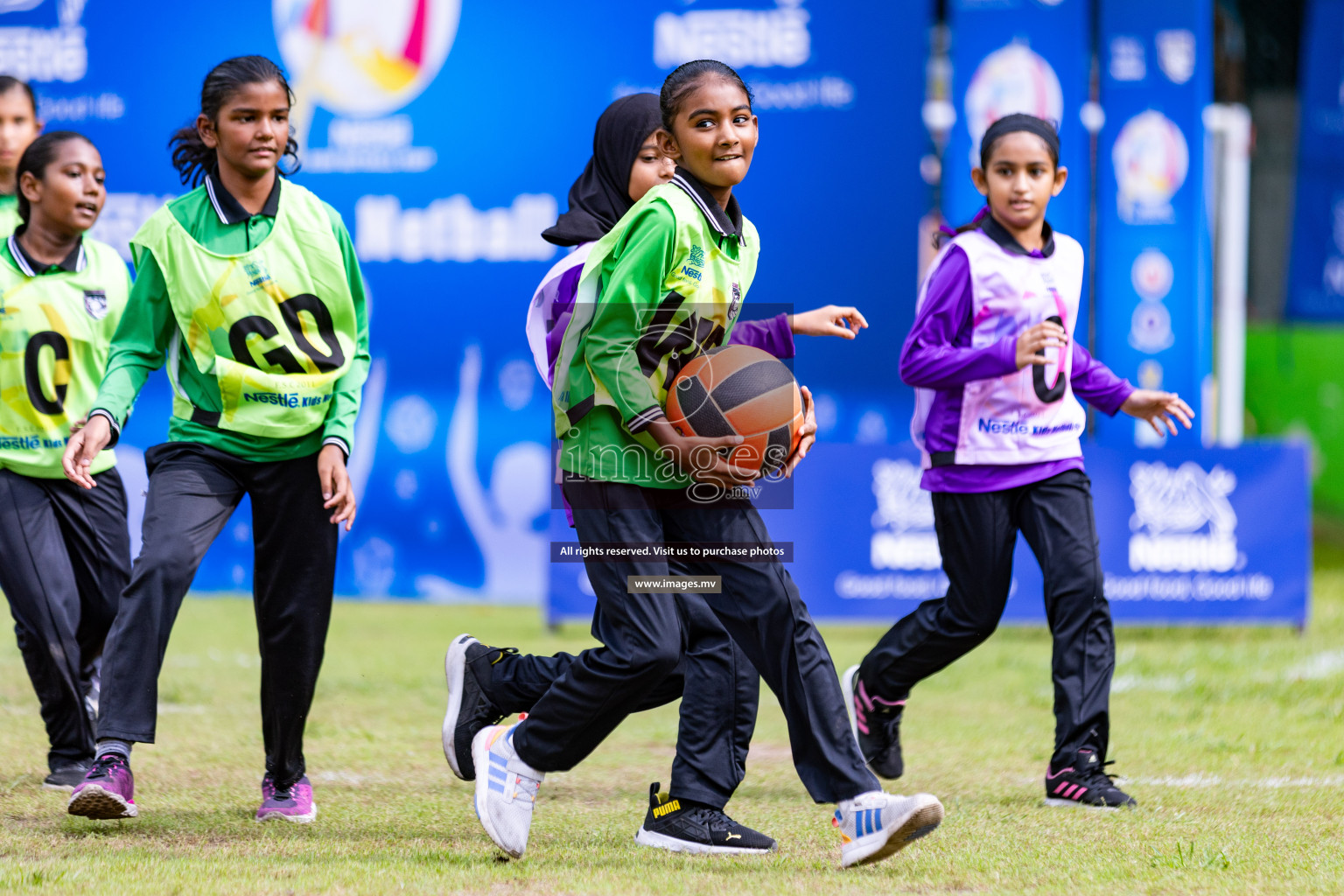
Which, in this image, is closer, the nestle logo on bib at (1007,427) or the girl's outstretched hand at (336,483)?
the girl's outstretched hand at (336,483)

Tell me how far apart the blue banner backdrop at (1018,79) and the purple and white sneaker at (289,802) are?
755 cm

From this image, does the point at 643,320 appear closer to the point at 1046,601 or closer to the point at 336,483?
the point at 336,483

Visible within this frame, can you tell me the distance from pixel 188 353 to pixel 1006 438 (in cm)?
258

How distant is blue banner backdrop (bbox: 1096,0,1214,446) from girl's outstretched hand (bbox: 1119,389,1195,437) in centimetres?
608

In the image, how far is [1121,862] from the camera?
3.96 metres

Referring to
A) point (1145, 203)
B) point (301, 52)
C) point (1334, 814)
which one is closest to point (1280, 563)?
point (1145, 203)

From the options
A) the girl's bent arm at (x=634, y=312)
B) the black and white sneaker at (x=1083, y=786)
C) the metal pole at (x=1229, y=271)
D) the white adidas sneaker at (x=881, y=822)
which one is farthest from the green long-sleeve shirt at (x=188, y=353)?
the metal pole at (x=1229, y=271)

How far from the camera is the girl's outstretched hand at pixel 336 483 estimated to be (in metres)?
4.43

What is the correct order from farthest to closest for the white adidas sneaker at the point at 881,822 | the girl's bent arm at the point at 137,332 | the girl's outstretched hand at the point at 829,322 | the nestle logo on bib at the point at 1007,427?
the nestle logo on bib at the point at 1007,427
the girl's bent arm at the point at 137,332
the girl's outstretched hand at the point at 829,322
the white adidas sneaker at the point at 881,822

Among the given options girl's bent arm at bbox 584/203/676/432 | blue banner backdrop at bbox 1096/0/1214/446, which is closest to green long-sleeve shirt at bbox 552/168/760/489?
girl's bent arm at bbox 584/203/676/432

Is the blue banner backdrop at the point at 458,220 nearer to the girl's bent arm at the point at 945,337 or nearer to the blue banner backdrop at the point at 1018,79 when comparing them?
the blue banner backdrop at the point at 1018,79

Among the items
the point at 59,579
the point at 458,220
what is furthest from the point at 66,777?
the point at 458,220

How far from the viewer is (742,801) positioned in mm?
5004

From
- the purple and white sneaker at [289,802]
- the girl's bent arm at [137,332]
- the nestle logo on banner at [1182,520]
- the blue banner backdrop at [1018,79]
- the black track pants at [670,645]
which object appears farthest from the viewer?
the blue banner backdrop at [1018,79]
